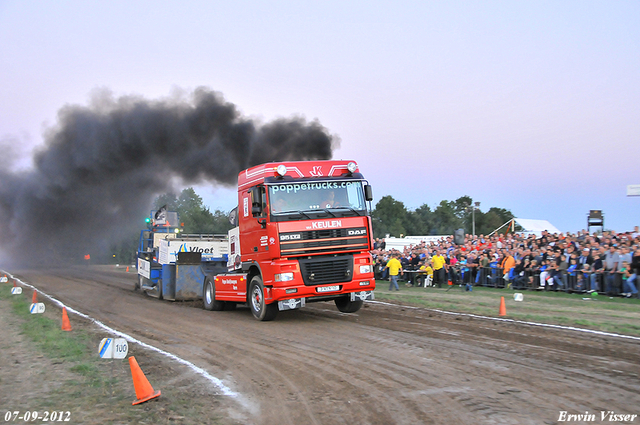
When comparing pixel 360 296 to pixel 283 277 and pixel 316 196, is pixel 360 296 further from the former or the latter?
pixel 316 196

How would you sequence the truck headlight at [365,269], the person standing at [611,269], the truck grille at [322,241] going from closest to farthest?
the truck grille at [322,241], the truck headlight at [365,269], the person standing at [611,269]

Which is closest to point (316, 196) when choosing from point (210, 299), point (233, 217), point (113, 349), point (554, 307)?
point (233, 217)

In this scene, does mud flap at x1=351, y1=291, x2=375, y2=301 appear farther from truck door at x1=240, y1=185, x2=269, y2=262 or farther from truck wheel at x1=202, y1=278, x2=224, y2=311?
truck wheel at x1=202, y1=278, x2=224, y2=311

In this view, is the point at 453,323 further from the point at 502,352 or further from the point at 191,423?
the point at 191,423

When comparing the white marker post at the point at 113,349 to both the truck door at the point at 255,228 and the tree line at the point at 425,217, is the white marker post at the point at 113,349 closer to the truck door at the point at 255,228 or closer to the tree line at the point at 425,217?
the truck door at the point at 255,228

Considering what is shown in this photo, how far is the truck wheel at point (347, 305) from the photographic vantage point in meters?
12.8

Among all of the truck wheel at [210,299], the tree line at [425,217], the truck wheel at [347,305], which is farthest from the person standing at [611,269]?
the tree line at [425,217]

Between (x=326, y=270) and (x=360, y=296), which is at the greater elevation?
(x=326, y=270)

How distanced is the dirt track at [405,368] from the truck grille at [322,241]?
1.56m

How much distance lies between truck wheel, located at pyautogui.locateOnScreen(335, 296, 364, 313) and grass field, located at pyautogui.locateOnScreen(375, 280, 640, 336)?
8.20 feet

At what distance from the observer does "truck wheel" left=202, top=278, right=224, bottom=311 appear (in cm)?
1473

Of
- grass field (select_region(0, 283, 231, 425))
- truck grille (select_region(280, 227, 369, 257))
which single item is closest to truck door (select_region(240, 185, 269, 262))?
truck grille (select_region(280, 227, 369, 257))

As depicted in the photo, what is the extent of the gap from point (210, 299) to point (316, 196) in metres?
5.46

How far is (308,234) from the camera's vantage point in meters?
11.2
